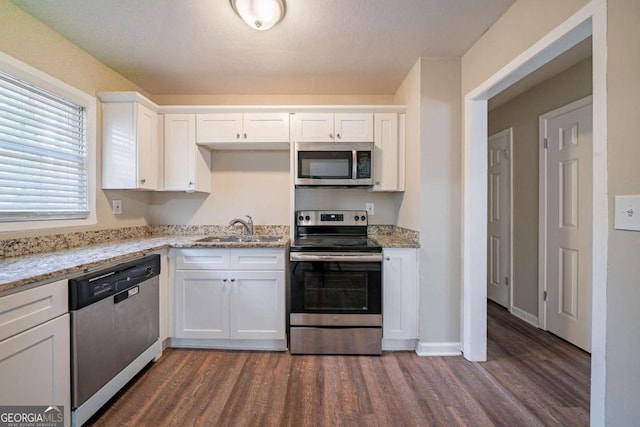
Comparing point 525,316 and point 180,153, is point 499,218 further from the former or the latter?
point 180,153

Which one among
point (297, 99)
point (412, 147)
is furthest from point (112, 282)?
point (412, 147)

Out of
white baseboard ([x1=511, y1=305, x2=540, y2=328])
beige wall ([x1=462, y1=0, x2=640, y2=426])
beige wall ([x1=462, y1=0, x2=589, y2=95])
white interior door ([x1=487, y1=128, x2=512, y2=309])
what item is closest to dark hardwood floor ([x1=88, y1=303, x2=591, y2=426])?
white baseboard ([x1=511, y1=305, x2=540, y2=328])

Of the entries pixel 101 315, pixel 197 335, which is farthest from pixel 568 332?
pixel 101 315

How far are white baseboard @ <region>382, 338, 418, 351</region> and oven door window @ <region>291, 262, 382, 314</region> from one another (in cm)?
31

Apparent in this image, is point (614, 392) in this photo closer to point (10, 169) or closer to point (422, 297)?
point (422, 297)

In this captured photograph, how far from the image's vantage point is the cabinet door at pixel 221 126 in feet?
8.07

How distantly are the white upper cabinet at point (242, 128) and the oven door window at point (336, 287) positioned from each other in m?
1.18

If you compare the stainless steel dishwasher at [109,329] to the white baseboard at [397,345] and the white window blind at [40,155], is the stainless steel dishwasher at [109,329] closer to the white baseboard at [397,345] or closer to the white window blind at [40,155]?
the white window blind at [40,155]

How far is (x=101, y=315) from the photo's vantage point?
4.88 ft

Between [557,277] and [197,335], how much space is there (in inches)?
126

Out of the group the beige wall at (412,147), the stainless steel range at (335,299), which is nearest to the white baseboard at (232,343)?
the stainless steel range at (335,299)

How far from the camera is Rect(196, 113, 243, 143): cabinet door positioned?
8.07 ft

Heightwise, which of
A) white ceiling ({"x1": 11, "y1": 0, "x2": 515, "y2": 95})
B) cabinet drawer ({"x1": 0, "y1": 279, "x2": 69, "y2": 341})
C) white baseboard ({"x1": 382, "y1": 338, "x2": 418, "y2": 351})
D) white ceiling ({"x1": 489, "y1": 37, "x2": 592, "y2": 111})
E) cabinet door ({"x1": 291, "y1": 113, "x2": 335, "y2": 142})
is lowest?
white baseboard ({"x1": 382, "y1": 338, "x2": 418, "y2": 351})

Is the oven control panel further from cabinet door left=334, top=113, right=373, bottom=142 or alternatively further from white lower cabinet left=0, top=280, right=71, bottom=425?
white lower cabinet left=0, top=280, right=71, bottom=425
